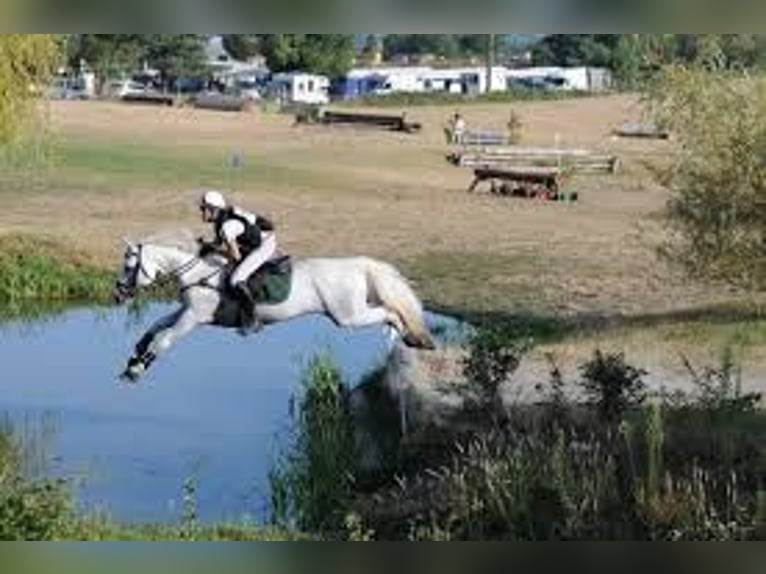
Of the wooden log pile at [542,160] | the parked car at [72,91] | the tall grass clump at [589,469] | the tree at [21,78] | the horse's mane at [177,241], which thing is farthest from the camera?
the parked car at [72,91]

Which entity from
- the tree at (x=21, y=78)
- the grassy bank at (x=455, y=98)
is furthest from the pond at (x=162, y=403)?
the grassy bank at (x=455, y=98)

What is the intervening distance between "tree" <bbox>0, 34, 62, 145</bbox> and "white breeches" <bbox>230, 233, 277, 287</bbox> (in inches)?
399

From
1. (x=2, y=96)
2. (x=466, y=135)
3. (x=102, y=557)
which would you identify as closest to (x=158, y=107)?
(x=466, y=135)

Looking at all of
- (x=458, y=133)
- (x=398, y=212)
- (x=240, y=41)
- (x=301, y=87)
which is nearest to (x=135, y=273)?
(x=240, y=41)

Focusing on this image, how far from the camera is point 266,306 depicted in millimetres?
9883

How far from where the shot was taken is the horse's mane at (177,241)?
988cm

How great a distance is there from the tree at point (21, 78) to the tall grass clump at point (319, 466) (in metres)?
6.02

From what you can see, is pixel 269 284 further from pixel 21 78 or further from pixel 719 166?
pixel 21 78

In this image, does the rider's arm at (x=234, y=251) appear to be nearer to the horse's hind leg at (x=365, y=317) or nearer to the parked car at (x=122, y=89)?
the horse's hind leg at (x=365, y=317)

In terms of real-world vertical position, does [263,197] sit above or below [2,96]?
below

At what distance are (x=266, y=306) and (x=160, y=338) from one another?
63 cm

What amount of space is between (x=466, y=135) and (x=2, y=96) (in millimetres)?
44507

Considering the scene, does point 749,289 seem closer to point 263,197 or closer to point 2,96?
point 2,96

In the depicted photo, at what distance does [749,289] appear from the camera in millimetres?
20484
